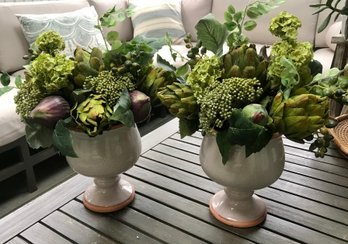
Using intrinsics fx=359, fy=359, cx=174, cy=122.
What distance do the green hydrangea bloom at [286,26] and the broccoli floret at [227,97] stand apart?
0.09 meters

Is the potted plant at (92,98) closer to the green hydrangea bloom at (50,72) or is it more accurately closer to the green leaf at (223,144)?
the green hydrangea bloom at (50,72)

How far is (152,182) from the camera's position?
86 centimetres

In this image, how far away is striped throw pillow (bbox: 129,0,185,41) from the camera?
278 centimetres

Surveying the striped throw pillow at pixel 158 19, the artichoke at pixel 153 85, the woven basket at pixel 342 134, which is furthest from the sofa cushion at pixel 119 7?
the artichoke at pixel 153 85

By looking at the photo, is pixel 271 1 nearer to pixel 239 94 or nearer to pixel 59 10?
pixel 239 94

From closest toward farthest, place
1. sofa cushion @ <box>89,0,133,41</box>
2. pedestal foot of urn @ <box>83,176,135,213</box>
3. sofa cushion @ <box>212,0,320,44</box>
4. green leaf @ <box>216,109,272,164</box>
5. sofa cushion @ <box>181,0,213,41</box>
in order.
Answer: green leaf @ <box>216,109,272,164</box>, pedestal foot of urn @ <box>83,176,135,213</box>, sofa cushion @ <box>212,0,320,44</box>, sofa cushion @ <box>89,0,133,41</box>, sofa cushion @ <box>181,0,213,41</box>

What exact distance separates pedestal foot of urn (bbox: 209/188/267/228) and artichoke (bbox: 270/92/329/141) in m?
0.19

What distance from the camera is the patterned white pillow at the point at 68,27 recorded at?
2.15m

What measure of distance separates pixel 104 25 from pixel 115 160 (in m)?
0.27

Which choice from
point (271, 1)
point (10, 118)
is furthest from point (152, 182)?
point (10, 118)

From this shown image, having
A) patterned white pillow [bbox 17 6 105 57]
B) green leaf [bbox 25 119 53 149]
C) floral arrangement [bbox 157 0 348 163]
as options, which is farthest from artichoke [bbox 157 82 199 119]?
patterned white pillow [bbox 17 6 105 57]

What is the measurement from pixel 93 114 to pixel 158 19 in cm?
235

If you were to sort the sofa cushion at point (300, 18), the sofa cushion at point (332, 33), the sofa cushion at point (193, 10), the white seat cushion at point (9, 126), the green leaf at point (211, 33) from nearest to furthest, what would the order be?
the green leaf at point (211, 33)
the white seat cushion at point (9, 126)
the sofa cushion at point (332, 33)
the sofa cushion at point (300, 18)
the sofa cushion at point (193, 10)

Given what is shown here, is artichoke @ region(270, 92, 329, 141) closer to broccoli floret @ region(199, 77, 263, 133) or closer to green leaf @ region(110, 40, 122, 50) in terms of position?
broccoli floret @ region(199, 77, 263, 133)
